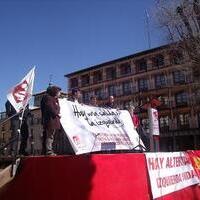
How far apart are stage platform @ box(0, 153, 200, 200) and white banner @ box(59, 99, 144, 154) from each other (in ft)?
6.43

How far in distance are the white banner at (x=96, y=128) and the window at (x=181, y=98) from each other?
166 ft

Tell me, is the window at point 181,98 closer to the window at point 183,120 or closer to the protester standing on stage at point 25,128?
the window at point 183,120

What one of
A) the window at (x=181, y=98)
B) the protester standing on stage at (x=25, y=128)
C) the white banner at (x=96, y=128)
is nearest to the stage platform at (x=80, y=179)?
the protester standing on stage at (x=25, y=128)

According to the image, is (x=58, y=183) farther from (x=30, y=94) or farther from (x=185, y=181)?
(x=185, y=181)

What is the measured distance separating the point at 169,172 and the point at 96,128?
2.35 meters

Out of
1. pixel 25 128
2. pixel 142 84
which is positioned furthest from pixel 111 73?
pixel 25 128

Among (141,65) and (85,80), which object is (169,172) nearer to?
(141,65)

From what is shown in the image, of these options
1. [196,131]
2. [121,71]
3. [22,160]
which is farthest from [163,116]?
[22,160]

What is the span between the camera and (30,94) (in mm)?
7031

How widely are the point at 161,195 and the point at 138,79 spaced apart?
197 ft

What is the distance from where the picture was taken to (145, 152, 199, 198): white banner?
686 cm

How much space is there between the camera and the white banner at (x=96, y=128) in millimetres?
8211

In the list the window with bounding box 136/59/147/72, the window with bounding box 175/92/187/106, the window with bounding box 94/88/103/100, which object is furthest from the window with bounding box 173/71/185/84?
the window with bounding box 94/88/103/100

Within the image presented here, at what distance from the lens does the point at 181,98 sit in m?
60.3
